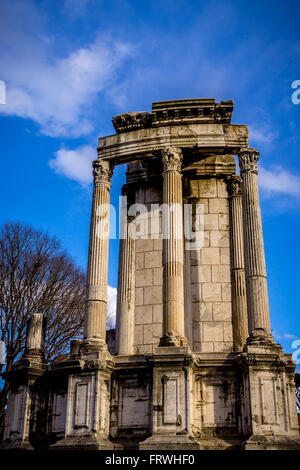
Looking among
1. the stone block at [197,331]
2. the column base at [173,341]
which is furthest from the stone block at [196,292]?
the column base at [173,341]

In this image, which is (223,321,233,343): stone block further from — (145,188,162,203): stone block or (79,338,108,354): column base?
(145,188,162,203): stone block

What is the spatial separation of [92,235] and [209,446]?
783cm

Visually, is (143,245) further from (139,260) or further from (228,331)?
(228,331)

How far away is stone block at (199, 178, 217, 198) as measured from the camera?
20234 mm

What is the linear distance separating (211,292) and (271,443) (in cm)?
603

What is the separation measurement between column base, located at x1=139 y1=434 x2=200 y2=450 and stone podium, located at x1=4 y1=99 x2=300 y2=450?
3 centimetres

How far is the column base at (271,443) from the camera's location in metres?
13.9

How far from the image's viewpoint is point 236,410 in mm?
15477

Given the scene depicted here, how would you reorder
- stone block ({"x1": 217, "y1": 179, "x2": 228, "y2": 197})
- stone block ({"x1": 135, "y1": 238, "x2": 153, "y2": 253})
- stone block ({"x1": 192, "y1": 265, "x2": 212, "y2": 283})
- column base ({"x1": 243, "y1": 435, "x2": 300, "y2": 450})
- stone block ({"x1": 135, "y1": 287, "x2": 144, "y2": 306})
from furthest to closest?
stone block ({"x1": 217, "y1": 179, "x2": 228, "y2": 197}) → stone block ({"x1": 135, "y1": 238, "x2": 153, "y2": 253}) → stone block ({"x1": 135, "y1": 287, "x2": 144, "y2": 306}) → stone block ({"x1": 192, "y1": 265, "x2": 212, "y2": 283}) → column base ({"x1": 243, "y1": 435, "x2": 300, "y2": 450})

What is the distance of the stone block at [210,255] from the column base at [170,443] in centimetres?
680

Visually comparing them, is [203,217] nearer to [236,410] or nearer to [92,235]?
[92,235]

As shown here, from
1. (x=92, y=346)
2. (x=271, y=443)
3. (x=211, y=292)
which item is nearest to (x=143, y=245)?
(x=211, y=292)

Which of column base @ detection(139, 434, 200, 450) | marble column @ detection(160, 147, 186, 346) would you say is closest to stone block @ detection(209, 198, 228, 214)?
marble column @ detection(160, 147, 186, 346)

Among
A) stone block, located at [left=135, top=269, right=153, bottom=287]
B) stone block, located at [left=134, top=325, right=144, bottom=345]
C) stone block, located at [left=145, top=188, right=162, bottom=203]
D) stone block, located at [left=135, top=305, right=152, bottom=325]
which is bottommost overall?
stone block, located at [left=134, top=325, right=144, bottom=345]
